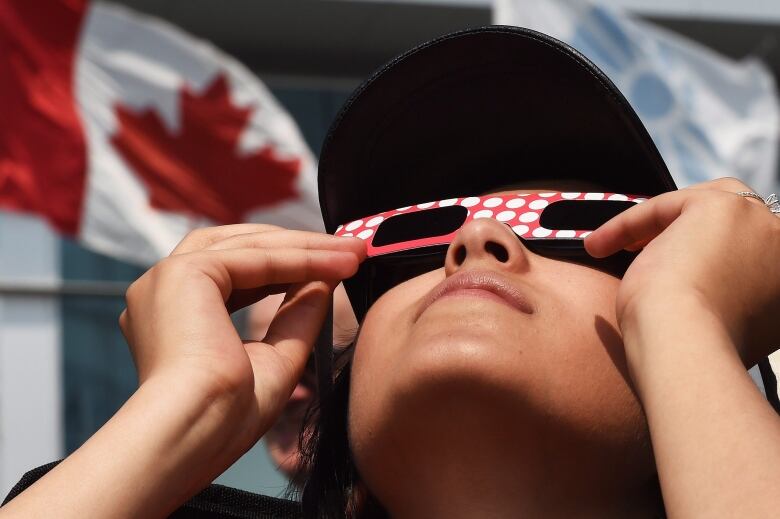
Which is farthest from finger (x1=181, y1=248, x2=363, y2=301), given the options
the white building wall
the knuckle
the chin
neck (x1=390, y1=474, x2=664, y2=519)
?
the white building wall

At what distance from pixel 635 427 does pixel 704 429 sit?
285mm

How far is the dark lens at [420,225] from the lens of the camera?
1.94 meters

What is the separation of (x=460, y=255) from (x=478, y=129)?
339 mm

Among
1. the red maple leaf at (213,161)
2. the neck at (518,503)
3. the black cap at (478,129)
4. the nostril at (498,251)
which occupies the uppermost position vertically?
the red maple leaf at (213,161)

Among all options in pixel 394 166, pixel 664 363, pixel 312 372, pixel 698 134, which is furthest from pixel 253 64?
pixel 664 363

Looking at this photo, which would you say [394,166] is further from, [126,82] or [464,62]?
[126,82]

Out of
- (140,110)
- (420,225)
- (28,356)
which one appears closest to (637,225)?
(420,225)

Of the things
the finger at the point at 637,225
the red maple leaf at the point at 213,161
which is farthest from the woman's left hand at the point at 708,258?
the red maple leaf at the point at 213,161

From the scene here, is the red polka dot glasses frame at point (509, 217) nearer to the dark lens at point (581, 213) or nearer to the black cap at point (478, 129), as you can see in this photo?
the dark lens at point (581, 213)

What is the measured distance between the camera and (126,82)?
7605mm

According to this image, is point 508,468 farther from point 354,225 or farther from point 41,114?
point 41,114

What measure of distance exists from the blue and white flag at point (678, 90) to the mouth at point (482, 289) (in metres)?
4.83

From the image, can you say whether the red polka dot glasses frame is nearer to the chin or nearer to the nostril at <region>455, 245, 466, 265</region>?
the nostril at <region>455, 245, 466, 265</region>

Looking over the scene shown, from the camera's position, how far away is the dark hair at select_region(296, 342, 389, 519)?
2062 mm
